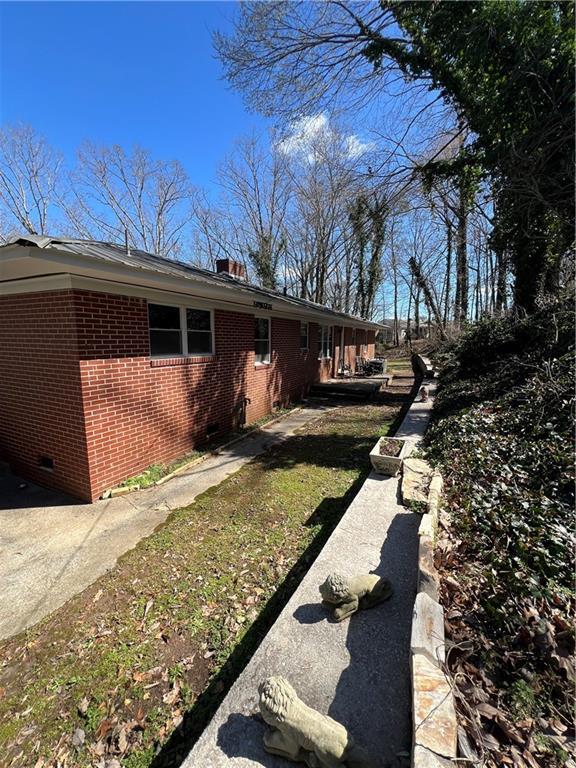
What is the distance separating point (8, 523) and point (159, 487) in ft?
5.81

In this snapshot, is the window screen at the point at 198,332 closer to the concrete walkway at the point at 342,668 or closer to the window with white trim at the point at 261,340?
the window with white trim at the point at 261,340

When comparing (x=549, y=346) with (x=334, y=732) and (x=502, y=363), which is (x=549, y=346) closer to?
(x=502, y=363)

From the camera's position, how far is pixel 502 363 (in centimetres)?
741

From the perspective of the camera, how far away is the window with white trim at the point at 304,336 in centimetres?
1183

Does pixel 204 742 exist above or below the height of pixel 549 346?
below

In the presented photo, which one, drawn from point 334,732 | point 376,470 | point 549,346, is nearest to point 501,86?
point 549,346

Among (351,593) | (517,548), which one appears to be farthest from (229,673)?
(517,548)

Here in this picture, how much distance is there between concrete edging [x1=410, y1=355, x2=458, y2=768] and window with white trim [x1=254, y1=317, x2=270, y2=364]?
7046mm

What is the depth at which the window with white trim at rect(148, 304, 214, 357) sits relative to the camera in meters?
5.58

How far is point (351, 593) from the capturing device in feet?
7.98

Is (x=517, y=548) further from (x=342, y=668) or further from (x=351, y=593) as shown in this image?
(x=342, y=668)

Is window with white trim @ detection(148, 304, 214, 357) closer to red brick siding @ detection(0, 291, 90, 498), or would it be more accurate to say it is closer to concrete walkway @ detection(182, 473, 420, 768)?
red brick siding @ detection(0, 291, 90, 498)

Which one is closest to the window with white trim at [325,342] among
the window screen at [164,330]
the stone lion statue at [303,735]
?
the window screen at [164,330]

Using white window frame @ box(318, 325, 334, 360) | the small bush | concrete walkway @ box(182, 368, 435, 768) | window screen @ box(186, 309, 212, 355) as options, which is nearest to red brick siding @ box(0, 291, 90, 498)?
window screen @ box(186, 309, 212, 355)
